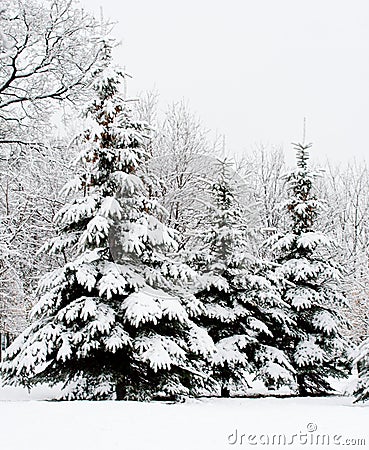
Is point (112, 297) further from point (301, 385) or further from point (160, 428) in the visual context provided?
point (301, 385)

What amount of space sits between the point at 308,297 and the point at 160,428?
9.37 meters

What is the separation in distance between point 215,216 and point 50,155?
428 centimetres

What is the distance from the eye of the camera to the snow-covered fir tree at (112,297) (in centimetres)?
936

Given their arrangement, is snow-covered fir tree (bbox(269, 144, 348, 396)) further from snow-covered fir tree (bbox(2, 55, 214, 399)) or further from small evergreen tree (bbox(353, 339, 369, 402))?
snow-covered fir tree (bbox(2, 55, 214, 399))

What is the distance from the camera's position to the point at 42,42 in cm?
1155

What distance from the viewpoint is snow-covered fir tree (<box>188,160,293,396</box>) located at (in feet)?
43.0

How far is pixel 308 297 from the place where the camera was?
49.4ft

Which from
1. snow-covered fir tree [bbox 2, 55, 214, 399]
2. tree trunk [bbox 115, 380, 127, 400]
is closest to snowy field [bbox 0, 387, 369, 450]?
snow-covered fir tree [bbox 2, 55, 214, 399]

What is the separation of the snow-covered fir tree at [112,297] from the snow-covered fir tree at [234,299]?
2283 mm

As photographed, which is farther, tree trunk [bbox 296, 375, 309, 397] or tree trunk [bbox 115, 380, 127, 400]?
tree trunk [bbox 296, 375, 309, 397]

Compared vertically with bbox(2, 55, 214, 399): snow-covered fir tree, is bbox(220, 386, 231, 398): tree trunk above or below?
below

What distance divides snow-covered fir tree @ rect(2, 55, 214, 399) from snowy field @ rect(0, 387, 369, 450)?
152 centimetres

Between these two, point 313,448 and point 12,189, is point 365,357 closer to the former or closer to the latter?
point 313,448

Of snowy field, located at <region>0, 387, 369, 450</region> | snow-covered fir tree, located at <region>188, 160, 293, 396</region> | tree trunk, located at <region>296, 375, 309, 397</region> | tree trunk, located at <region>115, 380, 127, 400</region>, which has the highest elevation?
snow-covered fir tree, located at <region>188, 160, 293, 396</region>
